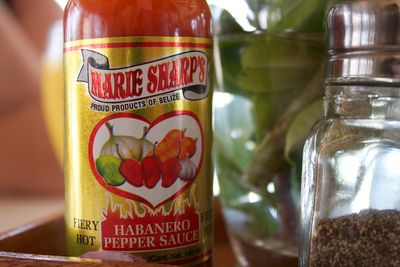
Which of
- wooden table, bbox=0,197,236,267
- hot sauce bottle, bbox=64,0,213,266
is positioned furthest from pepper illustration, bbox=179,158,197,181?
wooden table, bbox=0,197,236,267

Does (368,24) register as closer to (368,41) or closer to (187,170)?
(368,41)

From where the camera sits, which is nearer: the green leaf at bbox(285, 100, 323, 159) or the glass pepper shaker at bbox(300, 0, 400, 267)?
the glass pepper shaker at bbox(300, 0, 400, 267)

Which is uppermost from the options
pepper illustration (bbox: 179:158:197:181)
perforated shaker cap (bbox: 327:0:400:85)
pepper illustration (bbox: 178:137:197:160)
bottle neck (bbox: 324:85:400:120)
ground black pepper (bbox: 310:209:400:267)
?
perforated shaker cap (bbox: 327:0:400:85)

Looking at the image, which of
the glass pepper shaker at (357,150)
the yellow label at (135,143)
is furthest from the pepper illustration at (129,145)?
the glass pepper shaker at (357,150)

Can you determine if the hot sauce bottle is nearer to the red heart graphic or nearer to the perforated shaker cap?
the red heart graphic

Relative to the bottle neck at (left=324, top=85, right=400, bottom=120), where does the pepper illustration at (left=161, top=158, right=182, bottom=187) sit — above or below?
below

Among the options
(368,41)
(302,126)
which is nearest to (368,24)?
(368,41)

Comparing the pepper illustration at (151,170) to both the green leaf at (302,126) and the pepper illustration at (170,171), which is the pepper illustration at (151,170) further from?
the green leaf at (302,126)
